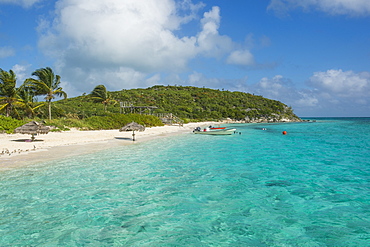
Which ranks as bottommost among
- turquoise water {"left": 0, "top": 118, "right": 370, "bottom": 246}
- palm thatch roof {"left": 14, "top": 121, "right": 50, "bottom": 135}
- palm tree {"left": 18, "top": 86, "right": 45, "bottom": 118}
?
turquoise water {"left": 0, "top": 118, "right": 370, "bottom": 246}

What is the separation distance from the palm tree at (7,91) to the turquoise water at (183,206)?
1980 cm

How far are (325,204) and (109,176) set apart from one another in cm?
760

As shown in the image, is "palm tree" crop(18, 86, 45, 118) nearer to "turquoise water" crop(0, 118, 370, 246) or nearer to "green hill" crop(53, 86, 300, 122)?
"turquoise water" crop(0, 118, 370, 246)

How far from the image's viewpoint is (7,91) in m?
25.7

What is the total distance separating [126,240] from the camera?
4695 mm

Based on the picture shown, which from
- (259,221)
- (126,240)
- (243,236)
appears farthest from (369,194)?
(126,240)

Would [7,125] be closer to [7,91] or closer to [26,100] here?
[7,91]

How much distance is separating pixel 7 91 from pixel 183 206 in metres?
28.0

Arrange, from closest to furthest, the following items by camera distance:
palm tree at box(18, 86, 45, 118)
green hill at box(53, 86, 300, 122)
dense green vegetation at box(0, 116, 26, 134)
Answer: dense green vegetation at box(0, 116, 26, 134) < palm tree at box(18, 86, 45, 118) < green hill at box(53, 86, 300, 122)

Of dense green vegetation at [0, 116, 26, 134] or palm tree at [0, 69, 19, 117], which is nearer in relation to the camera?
Result: dense green vegetation at [0, 116, 26, 134]

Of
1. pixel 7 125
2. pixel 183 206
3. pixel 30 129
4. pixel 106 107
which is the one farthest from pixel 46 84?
pixel 183 206

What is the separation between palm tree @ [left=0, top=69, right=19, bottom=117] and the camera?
25453 mm

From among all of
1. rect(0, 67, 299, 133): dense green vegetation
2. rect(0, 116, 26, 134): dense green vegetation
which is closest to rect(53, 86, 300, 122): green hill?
rect(0, 67, 299, 133): dense green vegetation

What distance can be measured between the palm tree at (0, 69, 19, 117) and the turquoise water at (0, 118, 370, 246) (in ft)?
65.0
